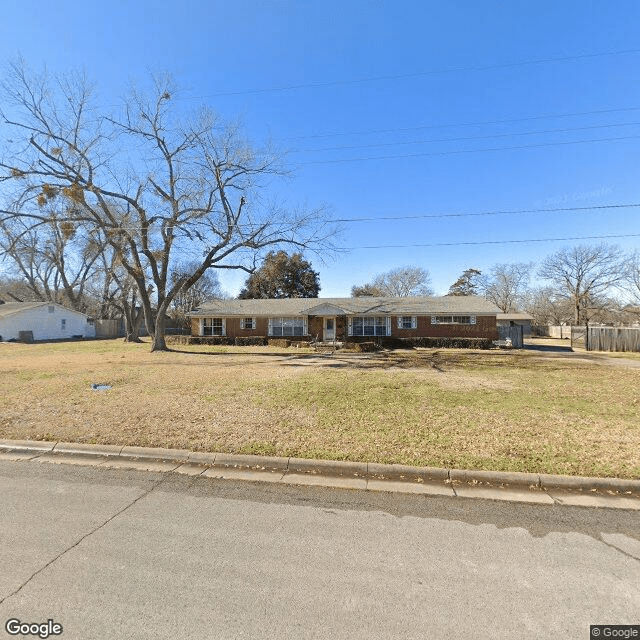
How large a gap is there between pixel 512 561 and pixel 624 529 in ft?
4.51

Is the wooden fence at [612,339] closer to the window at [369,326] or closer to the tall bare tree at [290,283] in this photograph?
the window at [369,326]

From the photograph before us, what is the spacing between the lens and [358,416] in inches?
258

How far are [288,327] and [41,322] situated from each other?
2492 cm

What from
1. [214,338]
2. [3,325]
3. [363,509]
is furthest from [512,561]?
[3,325]

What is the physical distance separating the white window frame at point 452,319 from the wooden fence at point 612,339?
7.45 meters

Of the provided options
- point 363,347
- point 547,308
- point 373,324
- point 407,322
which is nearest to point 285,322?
point 373,324

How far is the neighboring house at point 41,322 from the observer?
31.5 metres

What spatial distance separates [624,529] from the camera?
10.8 ft

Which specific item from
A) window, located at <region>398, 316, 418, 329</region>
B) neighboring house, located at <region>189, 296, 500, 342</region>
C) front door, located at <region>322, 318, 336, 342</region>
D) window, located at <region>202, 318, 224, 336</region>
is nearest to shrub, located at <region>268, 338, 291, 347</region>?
neighboring house, located at <region>189, 296, 500, 342</region>

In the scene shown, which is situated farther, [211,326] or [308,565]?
[211,326]

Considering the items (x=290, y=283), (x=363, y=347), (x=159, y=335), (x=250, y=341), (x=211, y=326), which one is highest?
(x=290, y=283)

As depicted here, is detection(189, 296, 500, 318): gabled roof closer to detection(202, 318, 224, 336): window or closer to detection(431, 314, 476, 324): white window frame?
detection(431, 314, 476, 324): white window frame

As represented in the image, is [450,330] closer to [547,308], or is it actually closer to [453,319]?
[453,319]

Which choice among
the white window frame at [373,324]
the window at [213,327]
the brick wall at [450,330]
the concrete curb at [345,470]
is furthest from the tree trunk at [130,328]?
the concrete curb at [345,470]
